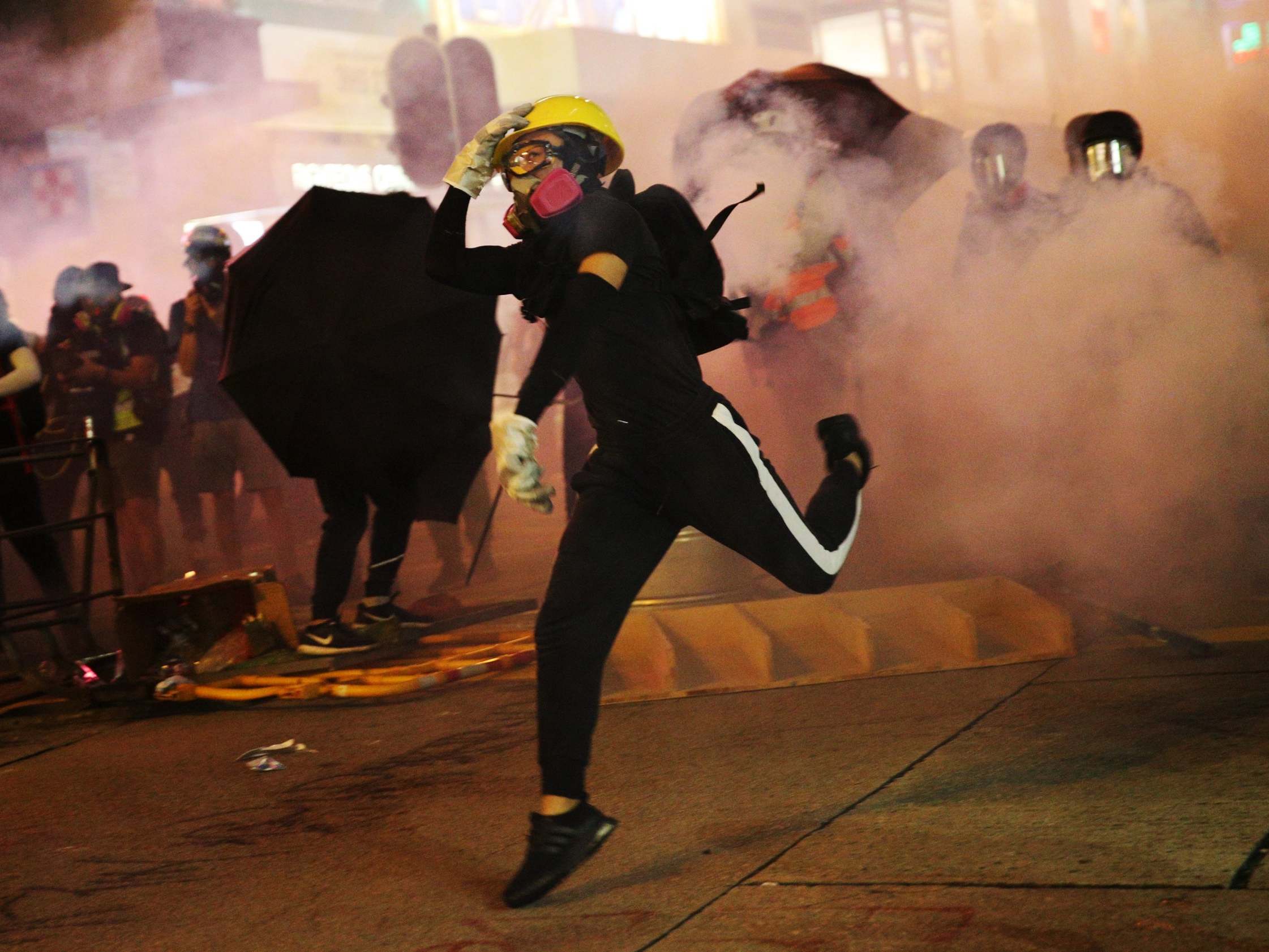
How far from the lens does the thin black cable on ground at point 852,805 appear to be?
7.54ft

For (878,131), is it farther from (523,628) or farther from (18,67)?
(18,67)

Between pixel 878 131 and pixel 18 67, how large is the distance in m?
5.65

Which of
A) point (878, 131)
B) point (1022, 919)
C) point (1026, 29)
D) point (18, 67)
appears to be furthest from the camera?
point (18, 67)

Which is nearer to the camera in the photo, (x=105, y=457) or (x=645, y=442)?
(x=645, y=442)

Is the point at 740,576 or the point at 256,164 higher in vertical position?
the point at 256,164

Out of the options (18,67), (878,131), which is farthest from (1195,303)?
(18,67)

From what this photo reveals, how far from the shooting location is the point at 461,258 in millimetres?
2842

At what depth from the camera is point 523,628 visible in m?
5.13

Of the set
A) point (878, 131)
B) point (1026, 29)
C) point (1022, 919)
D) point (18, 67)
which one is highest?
point (18, 67)

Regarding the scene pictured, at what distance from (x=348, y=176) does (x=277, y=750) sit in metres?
10.6

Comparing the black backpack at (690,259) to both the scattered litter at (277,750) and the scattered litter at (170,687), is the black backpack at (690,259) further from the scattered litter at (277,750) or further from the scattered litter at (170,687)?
the scattered litter at (170,687)

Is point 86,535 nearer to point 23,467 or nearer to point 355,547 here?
point 23,467

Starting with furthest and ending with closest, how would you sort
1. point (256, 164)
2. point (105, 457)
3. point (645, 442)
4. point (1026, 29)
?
1. point (256, 164)
2. point (1026, 29)
3. point (105, 457)
4. point (645, 442)

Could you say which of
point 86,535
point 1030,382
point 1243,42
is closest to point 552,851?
point 86,535
